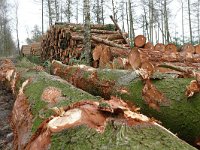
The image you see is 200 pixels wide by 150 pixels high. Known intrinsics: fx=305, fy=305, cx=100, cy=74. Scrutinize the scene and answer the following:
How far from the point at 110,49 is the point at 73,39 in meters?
1.81

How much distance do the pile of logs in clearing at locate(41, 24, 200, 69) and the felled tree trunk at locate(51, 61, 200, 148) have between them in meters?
2.05

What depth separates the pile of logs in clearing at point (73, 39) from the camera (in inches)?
378

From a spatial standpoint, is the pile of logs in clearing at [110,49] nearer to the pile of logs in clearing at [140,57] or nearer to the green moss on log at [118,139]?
the pile of logs in clearing at [140,57]

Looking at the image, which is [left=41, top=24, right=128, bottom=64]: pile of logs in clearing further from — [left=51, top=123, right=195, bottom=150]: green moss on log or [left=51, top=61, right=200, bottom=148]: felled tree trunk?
[left=51, top=123, right=195, bottom=150]: green moss on log

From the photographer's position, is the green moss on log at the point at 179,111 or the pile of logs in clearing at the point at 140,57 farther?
the pile of logs in clearing at the point at 140,57

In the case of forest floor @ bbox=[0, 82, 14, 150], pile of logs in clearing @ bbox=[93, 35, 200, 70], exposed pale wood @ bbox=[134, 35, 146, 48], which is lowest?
forest floor @ bbox=[0, 82, 14, 150]

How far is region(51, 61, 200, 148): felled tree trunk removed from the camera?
329 centimetres

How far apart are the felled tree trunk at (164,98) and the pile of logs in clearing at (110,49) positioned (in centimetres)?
205

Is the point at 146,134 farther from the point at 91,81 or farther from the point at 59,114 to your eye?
the point at 91,81

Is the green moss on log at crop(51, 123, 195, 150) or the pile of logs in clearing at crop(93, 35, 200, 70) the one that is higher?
the pile of logs in clearing at crop(93, 35, 200, 70)

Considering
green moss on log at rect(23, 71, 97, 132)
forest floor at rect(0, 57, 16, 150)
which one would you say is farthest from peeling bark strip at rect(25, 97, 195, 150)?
forest floor at rect(0, 57, 16, 150)

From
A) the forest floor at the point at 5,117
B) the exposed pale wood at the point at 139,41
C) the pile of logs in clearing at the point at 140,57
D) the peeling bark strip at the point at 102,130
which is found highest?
the exposed pale wood at the point at 139,41

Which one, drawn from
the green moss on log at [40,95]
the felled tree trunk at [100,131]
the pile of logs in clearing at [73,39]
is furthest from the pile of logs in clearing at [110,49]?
the felled tree trunk at [100,131]

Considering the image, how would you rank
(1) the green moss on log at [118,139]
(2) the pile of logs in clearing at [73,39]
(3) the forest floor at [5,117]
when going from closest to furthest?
(1) the green moss on log at [118,139]
(3) the forest floor at [5,117]
(2) the pile of logs in clearing at [73,39]
